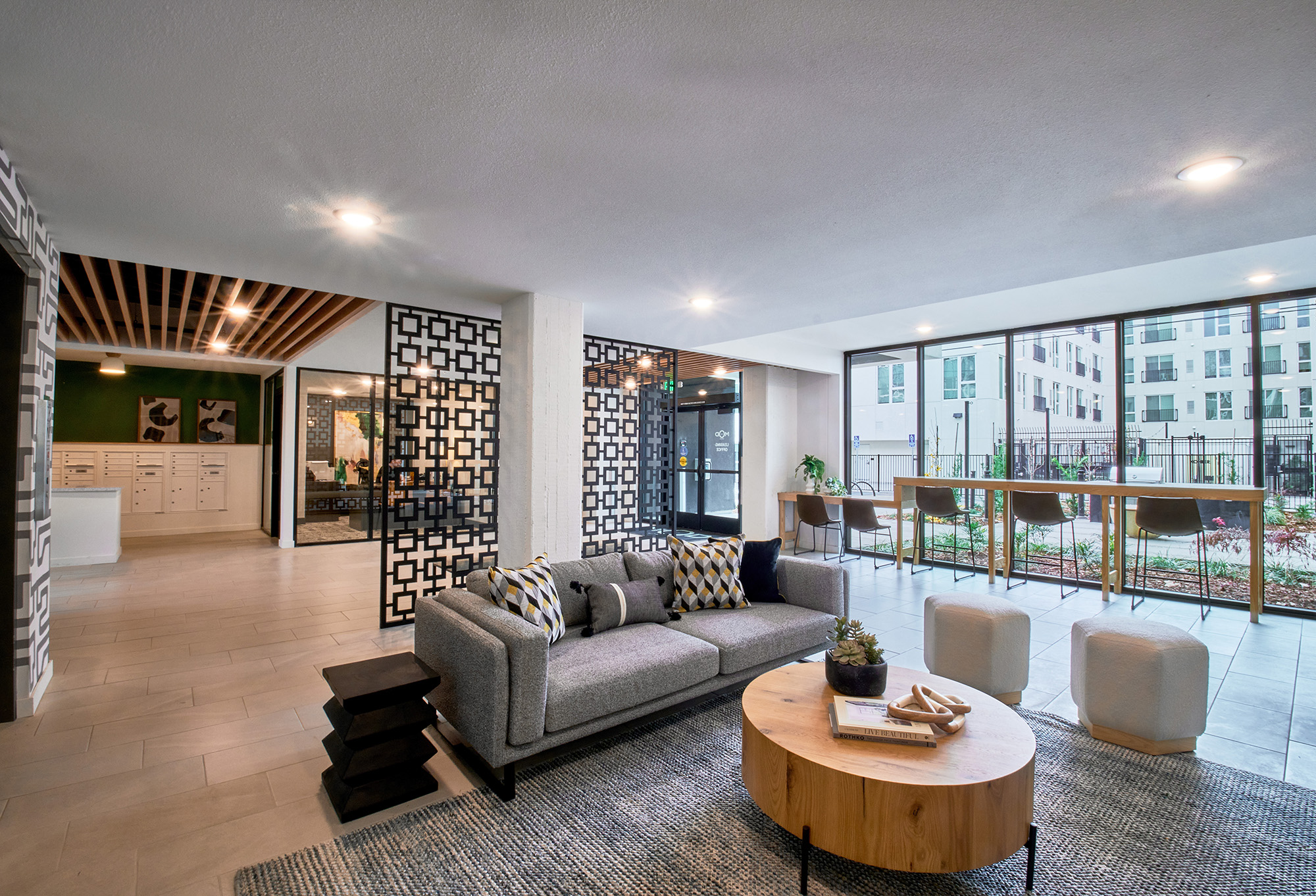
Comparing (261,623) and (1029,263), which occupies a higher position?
(1029,263)

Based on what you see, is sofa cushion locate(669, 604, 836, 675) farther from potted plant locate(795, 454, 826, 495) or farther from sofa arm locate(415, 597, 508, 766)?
potted plant locate(795, 454, 826, 495)

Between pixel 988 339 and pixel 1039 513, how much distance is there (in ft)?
7.07

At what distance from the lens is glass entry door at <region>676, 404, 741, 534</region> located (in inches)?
371

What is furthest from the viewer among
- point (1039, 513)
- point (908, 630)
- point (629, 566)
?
point (1039, 513)

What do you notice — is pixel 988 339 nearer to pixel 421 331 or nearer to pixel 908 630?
pixel 908 630

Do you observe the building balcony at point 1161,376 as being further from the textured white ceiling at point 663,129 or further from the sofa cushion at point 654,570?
the sofa cushion at point 654,570

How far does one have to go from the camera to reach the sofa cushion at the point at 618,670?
247 centimetres

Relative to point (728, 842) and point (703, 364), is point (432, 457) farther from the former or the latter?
point (703, 364)

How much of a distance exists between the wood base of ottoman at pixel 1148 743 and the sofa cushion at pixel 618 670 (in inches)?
72.4

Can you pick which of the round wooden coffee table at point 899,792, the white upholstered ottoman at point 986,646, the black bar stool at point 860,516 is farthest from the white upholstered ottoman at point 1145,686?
the black bar stool at point 860,516

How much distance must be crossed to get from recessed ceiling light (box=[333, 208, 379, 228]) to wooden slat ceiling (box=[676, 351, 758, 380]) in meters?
4.01

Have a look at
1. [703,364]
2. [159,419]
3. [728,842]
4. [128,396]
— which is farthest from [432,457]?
[128,396]

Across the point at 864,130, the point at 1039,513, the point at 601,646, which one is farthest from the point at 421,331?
the point at 1039,513

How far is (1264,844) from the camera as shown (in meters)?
2.06
